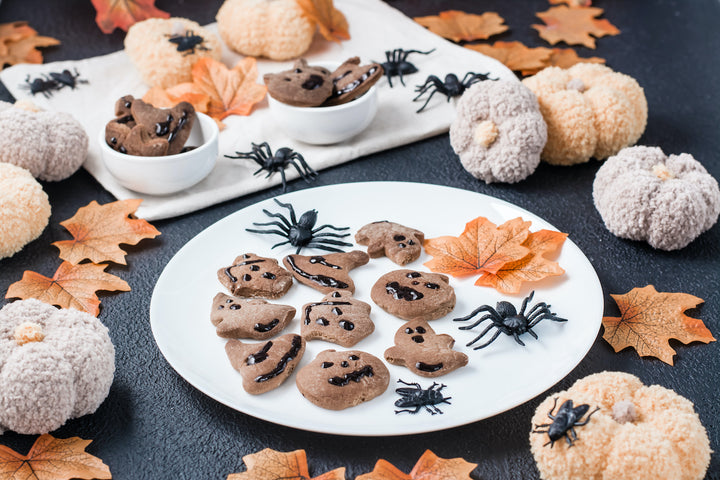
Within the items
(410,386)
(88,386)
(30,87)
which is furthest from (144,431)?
(30,87)

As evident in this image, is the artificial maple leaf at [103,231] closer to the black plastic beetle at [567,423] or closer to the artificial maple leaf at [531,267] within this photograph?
the artificial maple leaf at [531,267]

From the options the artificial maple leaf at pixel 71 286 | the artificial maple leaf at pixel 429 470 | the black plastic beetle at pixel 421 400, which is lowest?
the artificial maple leaf at pixel 71 286

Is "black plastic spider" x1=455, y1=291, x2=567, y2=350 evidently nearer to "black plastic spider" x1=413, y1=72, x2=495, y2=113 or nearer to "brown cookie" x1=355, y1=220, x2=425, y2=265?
"brown cookie" x1=355, y1=220, x2=425, y2=265

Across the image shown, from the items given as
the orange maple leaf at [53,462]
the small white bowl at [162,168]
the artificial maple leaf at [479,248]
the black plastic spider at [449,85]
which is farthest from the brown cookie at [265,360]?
the black plastic spider at [449,85]

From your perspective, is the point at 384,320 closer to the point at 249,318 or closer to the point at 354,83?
the point at 249,318

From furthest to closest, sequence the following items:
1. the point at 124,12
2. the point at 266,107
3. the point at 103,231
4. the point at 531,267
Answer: the point at 124,12 < the point at 266,107 < the point at 103,231 < the point at 531,267

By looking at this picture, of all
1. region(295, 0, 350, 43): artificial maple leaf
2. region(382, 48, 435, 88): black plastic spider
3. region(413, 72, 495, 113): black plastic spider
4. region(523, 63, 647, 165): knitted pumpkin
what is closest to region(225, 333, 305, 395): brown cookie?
region(523, 63, 647, 165): knitted pumpkin

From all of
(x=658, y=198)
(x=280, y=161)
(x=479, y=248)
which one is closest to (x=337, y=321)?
(x=479, y=248)
